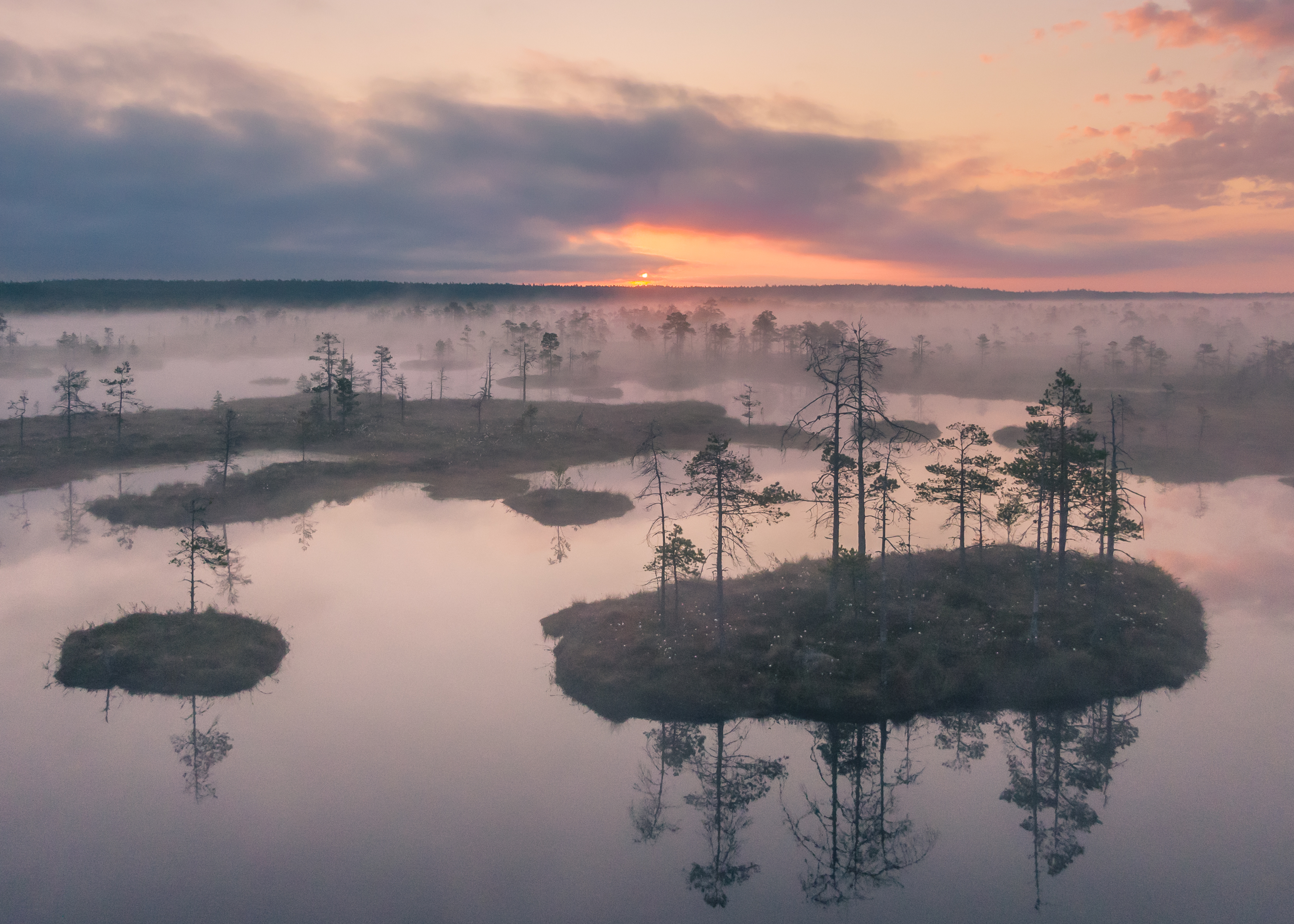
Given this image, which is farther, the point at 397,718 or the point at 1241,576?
the point at 1241,576

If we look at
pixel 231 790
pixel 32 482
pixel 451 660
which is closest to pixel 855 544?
pixel 451 660

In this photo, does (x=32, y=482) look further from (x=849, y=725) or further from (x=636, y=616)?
(x=849, y=725)

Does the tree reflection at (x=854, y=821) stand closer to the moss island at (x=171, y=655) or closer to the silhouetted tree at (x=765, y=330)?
the moss island at (x=171, y=655)

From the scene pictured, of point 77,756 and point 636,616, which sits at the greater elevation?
point 636,616

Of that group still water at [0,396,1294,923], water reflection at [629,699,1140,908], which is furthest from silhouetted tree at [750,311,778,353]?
water reflection at [629,699,1140,908]

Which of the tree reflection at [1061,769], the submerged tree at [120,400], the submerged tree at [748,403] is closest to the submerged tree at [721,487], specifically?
the tree reflection at [1061,769]

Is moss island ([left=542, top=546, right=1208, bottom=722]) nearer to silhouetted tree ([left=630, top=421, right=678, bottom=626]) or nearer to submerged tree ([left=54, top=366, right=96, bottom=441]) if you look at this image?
silhouetted tree ([left=630, top=421, right=678, bottom=626])
